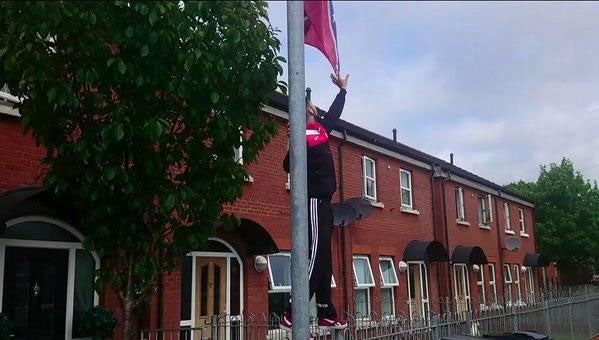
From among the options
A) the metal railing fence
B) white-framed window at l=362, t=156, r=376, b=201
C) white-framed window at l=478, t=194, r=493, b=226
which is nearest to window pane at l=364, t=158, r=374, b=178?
white-framed window at l=362, t=156, r=376, b=201

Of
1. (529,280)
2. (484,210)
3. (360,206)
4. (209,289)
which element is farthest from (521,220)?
(209,289)

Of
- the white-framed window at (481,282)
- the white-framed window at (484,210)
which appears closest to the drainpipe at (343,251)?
the white-framed window at (481,282)

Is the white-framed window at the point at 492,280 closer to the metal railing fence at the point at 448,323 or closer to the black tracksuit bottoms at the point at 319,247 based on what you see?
the metal railing fence at the point at 448,323

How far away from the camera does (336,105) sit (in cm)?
532

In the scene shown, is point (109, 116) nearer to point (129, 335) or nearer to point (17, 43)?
point (17, 43)

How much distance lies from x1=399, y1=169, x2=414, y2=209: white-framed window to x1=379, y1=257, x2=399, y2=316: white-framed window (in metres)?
2.14

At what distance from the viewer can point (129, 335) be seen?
17.7 ft

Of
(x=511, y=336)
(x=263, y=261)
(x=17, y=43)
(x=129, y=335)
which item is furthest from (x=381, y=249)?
(x=17, y=43)

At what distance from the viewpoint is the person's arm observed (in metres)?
A: 5.01

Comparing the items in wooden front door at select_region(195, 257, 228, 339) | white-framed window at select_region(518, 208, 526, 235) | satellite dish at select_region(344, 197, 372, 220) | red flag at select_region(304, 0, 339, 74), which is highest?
white-framed window at select_region(518, 208, 526, 235)

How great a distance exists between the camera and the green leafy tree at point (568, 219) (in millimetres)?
34656

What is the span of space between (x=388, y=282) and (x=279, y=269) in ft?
16.3

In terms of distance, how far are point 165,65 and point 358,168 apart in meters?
11.4

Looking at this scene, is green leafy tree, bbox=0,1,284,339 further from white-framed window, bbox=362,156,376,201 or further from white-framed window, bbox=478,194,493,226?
white-framed window, bbox=478,194,493,226
